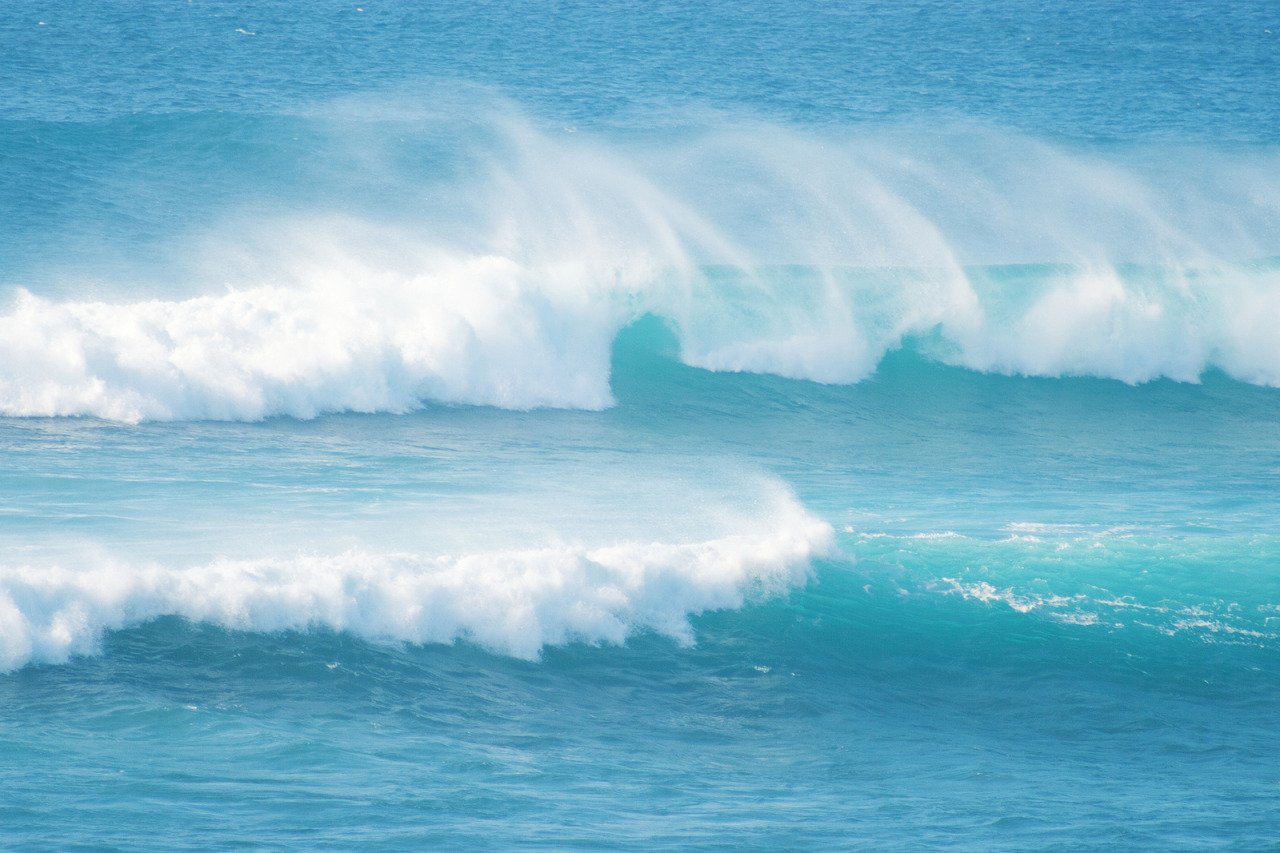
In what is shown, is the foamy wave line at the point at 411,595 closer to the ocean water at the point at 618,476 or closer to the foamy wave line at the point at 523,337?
the ocean water at the point at 618,476

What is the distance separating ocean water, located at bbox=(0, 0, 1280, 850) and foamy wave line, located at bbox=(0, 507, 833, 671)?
0.03 meters

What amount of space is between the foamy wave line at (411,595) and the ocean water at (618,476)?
0.03 metres

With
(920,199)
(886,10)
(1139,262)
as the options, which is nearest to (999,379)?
(1139,262)

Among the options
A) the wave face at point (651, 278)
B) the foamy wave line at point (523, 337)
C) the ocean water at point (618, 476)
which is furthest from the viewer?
the wave face at point (651, 278)

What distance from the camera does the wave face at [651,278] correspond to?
48.4ft

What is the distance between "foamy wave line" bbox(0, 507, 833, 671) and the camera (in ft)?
25.5

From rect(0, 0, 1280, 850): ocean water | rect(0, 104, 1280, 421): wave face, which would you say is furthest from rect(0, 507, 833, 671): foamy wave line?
rect(0, 104, 1280, 421): wave face

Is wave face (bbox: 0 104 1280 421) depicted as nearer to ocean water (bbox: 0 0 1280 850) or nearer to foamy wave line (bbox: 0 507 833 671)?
ocean water (bbox: 0 0 1280 850)

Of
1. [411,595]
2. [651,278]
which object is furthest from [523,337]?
[411,595]

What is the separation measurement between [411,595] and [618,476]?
4.29 meters

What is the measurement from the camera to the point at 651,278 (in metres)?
18.0

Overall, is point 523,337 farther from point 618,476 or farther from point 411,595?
point 411,595

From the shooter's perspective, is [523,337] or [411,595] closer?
[411,595]

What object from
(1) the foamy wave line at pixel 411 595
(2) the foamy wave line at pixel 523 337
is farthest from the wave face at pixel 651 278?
(1) the foamy wave line at pixel 411 595
